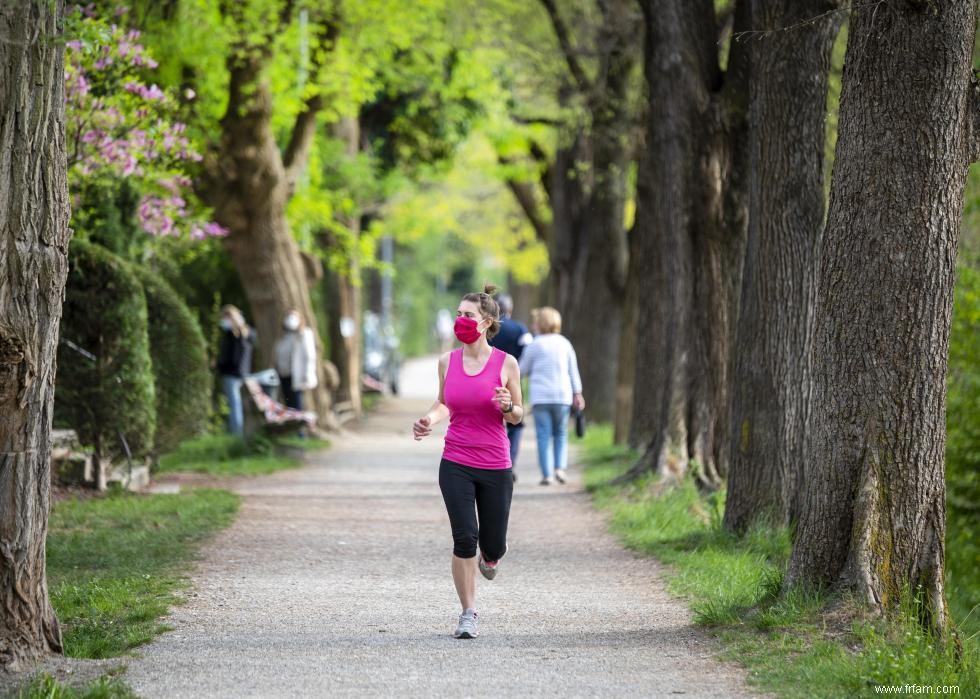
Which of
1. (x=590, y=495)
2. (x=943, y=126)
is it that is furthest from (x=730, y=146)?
(x=943, y=126)

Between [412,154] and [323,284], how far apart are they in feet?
10.4

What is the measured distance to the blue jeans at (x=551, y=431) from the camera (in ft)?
50.4

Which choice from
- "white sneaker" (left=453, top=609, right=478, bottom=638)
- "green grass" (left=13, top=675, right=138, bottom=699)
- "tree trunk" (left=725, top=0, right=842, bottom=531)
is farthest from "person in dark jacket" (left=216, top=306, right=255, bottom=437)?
"green grass" (left=13, top=675, right=138, bottom=699)

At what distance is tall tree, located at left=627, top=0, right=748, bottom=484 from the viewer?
13.5 m

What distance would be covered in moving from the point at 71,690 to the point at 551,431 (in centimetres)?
988

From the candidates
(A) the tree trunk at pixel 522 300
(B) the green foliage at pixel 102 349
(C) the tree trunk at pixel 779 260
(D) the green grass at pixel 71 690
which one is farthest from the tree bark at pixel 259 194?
(A) the tree trunk at pixel 522 300

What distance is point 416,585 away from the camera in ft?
31.4

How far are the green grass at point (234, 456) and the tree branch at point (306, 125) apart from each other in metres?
3.88

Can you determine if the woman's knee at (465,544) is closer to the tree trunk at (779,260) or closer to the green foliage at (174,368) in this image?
the tree trunk at (779,260)

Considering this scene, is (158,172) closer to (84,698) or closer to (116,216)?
(116,216)

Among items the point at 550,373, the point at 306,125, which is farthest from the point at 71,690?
the point at 306,125

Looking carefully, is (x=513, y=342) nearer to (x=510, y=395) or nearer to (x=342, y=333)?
(x=510, y=395)

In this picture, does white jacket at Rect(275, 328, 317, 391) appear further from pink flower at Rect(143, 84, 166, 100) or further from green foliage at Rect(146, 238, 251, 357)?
pink flower at Rect(143, 84, 166, 100)

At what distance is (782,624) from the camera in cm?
759
